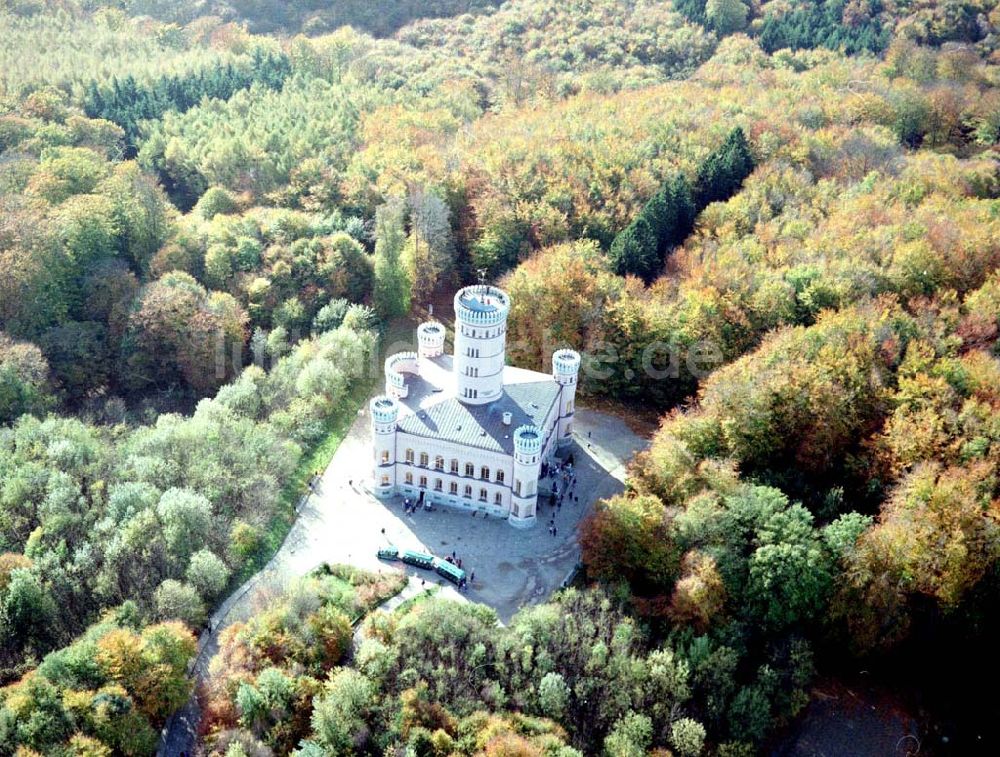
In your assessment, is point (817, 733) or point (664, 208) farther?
point (664, 208)

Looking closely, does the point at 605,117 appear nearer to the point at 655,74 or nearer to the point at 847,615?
the point at 655,74

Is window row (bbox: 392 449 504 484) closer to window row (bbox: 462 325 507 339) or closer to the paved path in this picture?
the paved path

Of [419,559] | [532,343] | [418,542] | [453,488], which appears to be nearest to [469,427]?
[453,488]

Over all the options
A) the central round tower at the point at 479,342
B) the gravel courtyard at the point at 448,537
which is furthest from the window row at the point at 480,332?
the gravel courtyard at the point at 448,537

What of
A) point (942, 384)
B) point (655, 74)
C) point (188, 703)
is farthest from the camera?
point (655, 74)

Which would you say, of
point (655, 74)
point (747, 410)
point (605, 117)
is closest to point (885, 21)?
point (655, 74)

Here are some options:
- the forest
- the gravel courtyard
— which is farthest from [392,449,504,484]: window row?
the forest

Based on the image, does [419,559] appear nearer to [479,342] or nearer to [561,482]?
[561,482]
